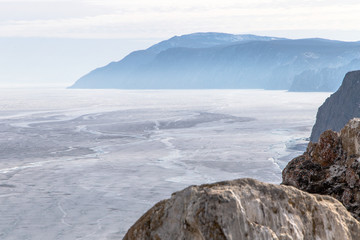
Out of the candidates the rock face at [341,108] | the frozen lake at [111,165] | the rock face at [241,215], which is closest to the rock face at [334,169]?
the rock face at [241,215]

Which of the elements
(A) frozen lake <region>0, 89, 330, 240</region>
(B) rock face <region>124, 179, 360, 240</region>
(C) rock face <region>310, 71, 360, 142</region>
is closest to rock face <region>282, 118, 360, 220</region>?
(B) rock face <region>124, 179, 360, 240</region>

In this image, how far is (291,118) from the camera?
10119 cm

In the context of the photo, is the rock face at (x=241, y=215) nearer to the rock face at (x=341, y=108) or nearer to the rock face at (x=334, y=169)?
the rock face at (x=334, y=169)

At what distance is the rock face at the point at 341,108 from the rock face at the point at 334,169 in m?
58.7

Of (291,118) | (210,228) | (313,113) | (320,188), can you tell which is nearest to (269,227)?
(210,228)

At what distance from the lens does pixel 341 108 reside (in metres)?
68.8

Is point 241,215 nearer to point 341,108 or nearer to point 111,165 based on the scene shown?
point 111,165

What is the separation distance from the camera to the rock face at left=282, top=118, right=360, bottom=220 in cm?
759

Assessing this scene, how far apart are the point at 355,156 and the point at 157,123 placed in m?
81.6

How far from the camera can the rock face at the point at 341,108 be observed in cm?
6681

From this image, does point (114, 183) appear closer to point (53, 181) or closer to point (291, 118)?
point (53, 181)

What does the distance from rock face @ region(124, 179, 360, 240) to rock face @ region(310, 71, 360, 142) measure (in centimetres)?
6260

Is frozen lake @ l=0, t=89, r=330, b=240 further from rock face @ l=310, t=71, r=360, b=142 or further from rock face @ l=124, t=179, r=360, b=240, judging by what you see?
rock face @ l=124, t=179, r=360, b=240

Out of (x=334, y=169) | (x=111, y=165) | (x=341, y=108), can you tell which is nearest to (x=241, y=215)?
(x=334, y=169)
